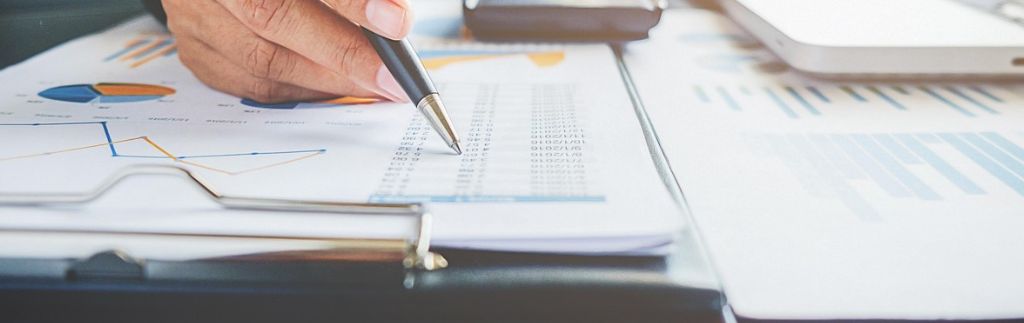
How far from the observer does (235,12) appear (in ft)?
1.34

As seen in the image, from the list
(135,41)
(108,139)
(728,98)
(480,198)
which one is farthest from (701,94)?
(135,41)

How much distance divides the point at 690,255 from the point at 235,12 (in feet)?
1.00

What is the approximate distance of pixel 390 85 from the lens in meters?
0.40

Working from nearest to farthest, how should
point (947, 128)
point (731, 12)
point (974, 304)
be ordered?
point (974, 304) → point (947, 128) → point (731, 12)

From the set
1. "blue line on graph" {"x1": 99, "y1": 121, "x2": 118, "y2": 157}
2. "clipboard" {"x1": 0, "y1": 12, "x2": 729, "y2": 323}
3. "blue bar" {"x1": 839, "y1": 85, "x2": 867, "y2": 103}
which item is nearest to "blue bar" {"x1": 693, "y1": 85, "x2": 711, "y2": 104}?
"blue bar" {"x1": 839, "y1": 85, "x2": 867, "y2": 103}

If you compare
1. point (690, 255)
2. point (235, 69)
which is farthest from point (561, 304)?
point (235, 69)

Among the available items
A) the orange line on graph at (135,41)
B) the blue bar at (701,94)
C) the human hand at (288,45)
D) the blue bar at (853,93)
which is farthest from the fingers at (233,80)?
the blue bar at (853,93)

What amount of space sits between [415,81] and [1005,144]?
1.06 ft

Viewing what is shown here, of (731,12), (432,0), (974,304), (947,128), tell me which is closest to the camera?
(974,304)

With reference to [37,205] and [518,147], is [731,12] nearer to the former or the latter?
[518,147]

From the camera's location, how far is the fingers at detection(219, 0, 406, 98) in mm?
392

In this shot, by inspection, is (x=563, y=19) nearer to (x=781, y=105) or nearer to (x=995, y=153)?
(x=781, y=105)

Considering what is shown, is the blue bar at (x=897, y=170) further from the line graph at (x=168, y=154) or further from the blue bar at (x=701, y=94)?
the line graph at (x=168, y=154)

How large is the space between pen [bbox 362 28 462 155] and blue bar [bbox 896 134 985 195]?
0.77 ft
